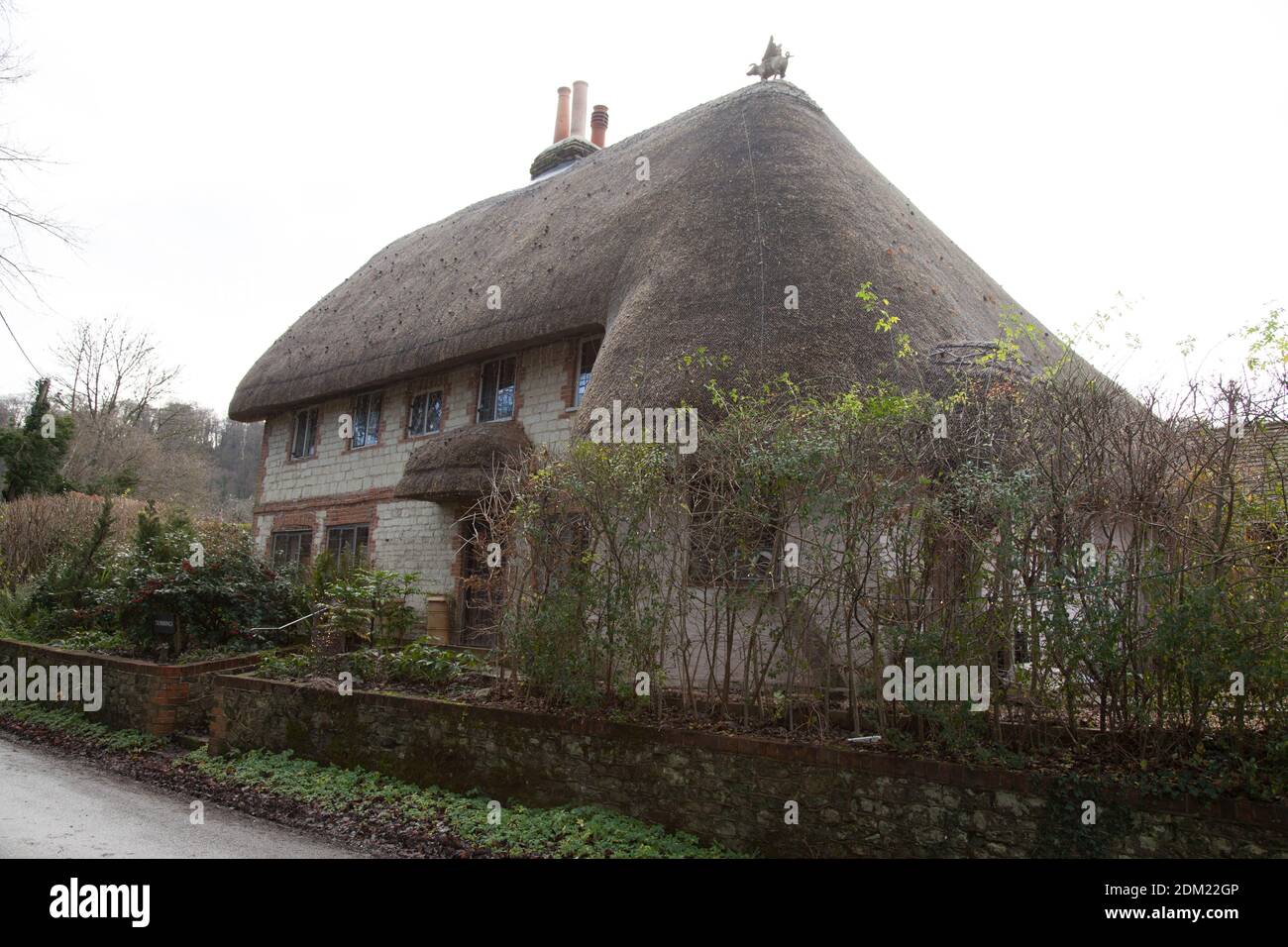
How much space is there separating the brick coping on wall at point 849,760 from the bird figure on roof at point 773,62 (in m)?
12.2

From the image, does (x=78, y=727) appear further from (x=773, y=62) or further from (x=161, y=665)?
(x=773, y=62)

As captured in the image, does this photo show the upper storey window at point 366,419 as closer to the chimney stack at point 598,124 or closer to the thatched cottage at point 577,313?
the thatched cottage at point 577,313

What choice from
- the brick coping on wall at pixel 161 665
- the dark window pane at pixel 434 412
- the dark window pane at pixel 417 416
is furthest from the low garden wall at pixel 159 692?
the dark window pane at pixel 417 416

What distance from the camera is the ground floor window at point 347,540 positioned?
1398cm

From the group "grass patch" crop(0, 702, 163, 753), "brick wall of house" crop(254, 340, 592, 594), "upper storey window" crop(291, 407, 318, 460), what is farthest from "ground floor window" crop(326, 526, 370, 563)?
"grass patch" crop(0, 702, 163, 753)

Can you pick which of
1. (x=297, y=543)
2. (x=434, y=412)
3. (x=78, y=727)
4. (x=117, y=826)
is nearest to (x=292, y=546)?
(x=297, y=543)

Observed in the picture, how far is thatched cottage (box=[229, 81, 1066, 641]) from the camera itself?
9156mm

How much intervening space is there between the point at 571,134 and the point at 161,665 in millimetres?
14492

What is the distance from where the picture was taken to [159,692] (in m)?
8.77

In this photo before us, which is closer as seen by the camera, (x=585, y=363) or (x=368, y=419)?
(x=585, y=363)

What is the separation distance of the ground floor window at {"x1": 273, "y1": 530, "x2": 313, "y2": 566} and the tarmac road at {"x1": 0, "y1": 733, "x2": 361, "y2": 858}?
7.76 metres

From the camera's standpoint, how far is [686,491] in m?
5.76
